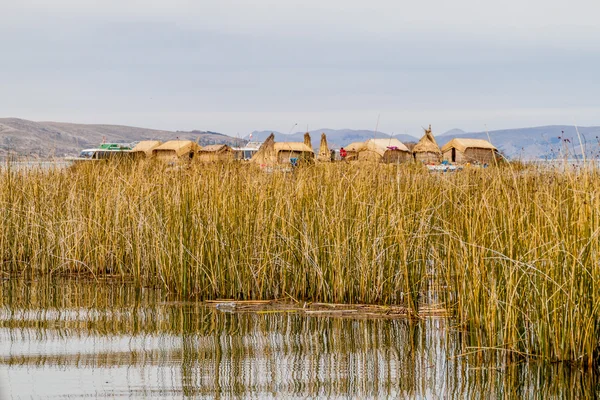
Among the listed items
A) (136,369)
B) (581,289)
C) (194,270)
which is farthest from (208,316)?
(581,289)

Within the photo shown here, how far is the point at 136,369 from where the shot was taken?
5.75 metres

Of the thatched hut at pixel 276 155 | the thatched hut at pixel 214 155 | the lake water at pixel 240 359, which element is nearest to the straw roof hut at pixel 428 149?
the thatched hut at pixel 276 155

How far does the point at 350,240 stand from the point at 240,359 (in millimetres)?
2208

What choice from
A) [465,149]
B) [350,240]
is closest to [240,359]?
[350,240]

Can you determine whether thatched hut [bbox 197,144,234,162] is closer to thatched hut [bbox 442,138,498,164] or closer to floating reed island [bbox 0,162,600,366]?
floating reed island [bbox 0,162,600,366]

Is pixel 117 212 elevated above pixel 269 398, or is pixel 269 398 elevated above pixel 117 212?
pixel 117 212

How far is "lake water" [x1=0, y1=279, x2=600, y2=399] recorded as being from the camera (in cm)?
525

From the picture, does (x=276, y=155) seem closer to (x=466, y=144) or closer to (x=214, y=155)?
(x=214, y=155)

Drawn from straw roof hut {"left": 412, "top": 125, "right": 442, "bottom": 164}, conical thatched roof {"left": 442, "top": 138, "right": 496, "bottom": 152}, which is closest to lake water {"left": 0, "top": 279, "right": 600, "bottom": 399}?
straw roof hut {"left": 412, "top": 125, "right": 442, "bottom": 164}

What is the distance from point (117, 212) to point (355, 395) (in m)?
5.21

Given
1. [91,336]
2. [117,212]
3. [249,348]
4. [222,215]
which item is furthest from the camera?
[117,212]

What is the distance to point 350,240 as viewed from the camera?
789 centimetres

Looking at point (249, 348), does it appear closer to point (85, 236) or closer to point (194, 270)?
point (194, 270)

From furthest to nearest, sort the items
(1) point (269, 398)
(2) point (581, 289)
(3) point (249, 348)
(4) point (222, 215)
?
1. (4) point (222, 215)
2. (3) point (249, 348)
3. (2) point (581, 289)
4. (1) point (269, 398)
